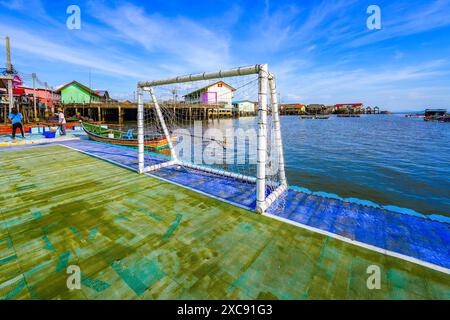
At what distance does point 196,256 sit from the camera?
3.73 meters

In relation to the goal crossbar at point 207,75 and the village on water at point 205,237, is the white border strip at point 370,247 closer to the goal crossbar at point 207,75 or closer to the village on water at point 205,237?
the village on water at point 205,237

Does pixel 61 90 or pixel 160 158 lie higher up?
pixel 61 90

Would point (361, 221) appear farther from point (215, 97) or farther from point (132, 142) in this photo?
point (132, 142)

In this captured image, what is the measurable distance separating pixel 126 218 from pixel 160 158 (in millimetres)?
5957

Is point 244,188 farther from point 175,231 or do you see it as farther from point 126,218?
point 126,218

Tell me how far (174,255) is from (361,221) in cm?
431

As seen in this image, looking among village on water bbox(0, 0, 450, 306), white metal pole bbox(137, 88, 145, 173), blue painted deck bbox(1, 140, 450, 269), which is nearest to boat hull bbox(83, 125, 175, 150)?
village on water bbox(0, 0, 450, 306)

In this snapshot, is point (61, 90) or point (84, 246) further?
point (61, 90)

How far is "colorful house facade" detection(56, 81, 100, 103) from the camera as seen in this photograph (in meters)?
52.0

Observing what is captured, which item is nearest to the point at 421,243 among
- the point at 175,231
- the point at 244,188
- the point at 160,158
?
the point at 244,188

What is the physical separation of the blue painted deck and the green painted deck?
17.9 inches

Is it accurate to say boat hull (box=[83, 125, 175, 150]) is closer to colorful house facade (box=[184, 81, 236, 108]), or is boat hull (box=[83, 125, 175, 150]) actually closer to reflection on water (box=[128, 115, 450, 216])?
colorful house facade (box=[184, 81, 236, 108])

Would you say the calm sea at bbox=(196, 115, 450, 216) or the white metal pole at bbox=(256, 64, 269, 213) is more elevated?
the white metal pole at bbox=(256, 64, 269, 213)

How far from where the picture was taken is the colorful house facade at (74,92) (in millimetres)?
52013
